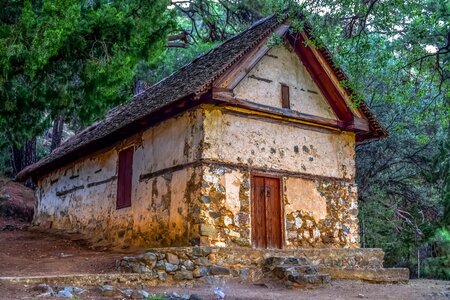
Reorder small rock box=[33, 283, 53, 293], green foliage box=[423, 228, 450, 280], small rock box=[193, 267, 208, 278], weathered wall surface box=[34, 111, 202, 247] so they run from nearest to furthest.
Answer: small rock box=[33, 283, 53, 293] → small rock box=[193, 267, 208, 278] → weathered wall surface box=[34, 111, 202, 247] → green foliage box=[423, 228, 450, 280]

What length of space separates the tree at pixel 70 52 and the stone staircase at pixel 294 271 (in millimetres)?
4608

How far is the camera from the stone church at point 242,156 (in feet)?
35.2

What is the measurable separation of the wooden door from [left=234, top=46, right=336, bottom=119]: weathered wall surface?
199 centimetres

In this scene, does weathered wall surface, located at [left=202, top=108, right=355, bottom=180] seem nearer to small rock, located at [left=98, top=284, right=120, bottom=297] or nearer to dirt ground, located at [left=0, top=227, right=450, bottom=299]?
dirt ground, located at [left=0, top=227, right=450, bottom=299]

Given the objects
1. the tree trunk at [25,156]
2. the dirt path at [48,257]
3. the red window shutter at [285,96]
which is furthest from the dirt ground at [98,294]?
the tree trunk at [25,156]

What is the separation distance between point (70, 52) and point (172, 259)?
168 inches

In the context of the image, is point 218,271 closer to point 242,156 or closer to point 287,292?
point 287,292

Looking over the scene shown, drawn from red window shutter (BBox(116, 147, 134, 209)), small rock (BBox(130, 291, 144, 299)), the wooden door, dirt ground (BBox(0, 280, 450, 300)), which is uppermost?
red window shutter (BBox(116, 147, 134, 209))

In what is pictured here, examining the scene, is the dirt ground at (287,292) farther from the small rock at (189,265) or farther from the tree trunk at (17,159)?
the tree trunk at (17,159)

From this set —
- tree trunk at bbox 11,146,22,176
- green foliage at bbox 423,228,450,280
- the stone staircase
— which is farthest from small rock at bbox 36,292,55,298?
tree trunk at bbox 11,146,22,176

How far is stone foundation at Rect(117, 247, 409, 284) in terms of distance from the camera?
9.20 m

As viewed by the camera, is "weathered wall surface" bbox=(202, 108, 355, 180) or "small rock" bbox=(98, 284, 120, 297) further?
"weathered wall surface" bbox=(202, 108, 355, 180)

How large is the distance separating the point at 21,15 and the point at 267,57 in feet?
20.7

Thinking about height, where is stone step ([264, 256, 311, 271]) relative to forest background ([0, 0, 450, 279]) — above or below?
below
